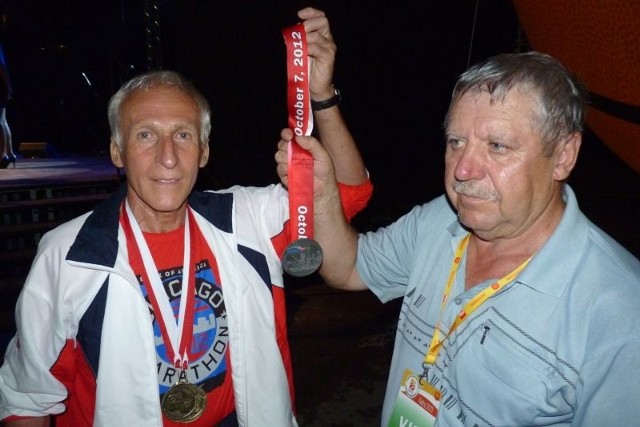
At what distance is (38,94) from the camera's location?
17.5 m

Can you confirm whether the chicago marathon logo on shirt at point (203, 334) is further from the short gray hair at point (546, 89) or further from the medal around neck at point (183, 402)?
the short gray hair at point (546, 89)

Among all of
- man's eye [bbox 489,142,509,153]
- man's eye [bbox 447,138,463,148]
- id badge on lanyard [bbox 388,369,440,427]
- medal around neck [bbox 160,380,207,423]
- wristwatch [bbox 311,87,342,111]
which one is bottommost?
medal around neck [bbox 160,380,207,423]

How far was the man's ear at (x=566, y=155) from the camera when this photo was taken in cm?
130

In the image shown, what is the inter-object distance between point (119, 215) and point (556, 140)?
69.1 inches

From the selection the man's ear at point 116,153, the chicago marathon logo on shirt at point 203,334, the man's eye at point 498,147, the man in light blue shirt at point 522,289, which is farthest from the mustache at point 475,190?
the man's ear at point 116,153

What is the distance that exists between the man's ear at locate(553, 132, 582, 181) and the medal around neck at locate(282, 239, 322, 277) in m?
0.95

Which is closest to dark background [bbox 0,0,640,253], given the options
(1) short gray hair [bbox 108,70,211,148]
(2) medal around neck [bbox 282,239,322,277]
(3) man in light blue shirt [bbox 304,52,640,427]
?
(1) short gray hair [bbox 108,70,211,148]

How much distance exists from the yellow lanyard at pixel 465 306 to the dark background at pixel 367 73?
10.1ft

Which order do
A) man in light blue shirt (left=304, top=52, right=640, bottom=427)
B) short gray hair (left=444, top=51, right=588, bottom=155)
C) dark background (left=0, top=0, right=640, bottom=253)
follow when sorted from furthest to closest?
dark background (left=0, top=0, right=640, bottom=253)
short gray hair (left=444, top=51, right=588, bottom=155)
man in light blue shirt (left=304, top=52, right=640, bottom=427)

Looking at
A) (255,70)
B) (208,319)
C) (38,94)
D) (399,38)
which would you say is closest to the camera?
(208,319)

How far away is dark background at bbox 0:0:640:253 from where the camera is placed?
5035mm

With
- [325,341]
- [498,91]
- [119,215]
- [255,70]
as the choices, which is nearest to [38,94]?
[255,70]

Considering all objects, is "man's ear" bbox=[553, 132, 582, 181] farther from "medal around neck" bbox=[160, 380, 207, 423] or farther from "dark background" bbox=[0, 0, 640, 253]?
"dark background" bbox=[0, 0, 640, 253]

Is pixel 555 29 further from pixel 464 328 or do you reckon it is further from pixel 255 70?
pixel 255 70
